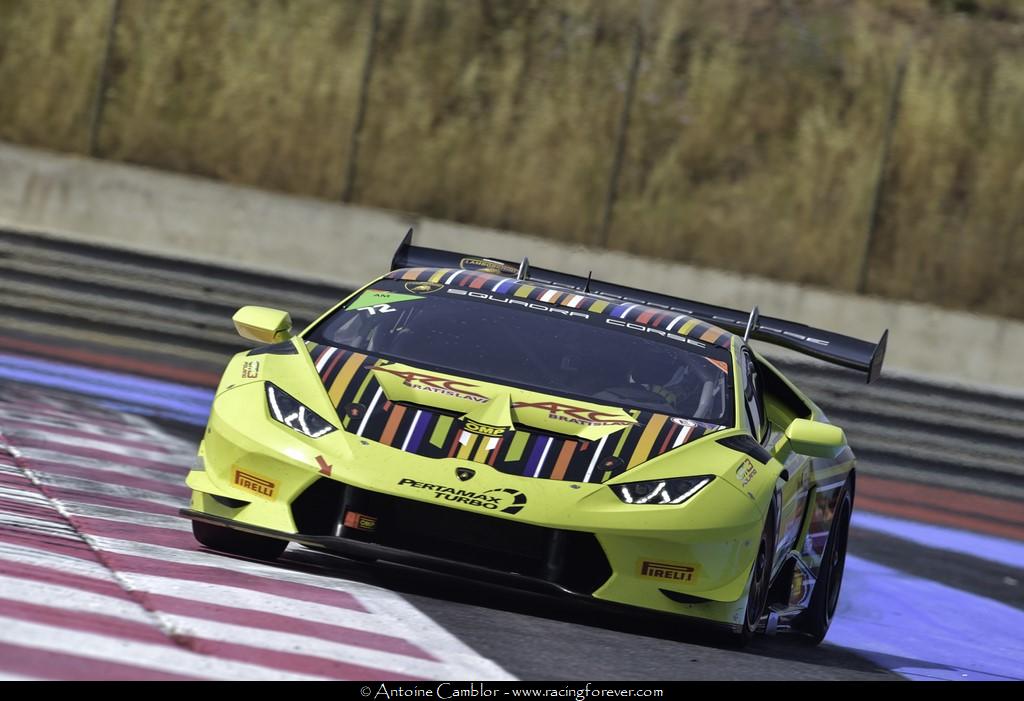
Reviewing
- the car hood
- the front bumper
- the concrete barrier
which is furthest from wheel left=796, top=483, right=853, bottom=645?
the concrete barrier

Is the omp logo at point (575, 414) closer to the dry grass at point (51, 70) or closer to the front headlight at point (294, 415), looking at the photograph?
the front headlight at point (294, 415)

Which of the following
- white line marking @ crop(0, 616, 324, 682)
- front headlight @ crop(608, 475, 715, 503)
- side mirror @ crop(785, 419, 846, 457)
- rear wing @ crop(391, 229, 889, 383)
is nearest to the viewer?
white line marking @ crop(0, 616, 324, 682)

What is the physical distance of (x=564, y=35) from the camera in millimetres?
18781

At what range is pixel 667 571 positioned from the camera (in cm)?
695

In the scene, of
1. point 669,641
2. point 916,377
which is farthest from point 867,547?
point 669,641

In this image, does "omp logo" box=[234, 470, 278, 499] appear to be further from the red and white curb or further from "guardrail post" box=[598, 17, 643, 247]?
"guardrail post" box=[598, 17, 643, 247]

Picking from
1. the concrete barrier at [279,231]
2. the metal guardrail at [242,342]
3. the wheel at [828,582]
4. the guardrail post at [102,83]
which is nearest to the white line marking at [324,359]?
the wheel at [828,582]

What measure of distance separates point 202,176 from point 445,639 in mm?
12860

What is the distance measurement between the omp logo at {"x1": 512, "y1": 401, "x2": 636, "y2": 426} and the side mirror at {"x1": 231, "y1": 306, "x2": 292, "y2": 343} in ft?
4.17

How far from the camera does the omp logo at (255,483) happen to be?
7.16 metres

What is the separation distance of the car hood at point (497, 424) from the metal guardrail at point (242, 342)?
28.9 ft

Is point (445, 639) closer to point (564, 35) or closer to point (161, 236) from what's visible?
point (161, 236)

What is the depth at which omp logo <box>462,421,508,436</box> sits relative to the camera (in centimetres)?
718

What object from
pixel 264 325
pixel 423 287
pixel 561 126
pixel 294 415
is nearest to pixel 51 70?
pixel 561 126
